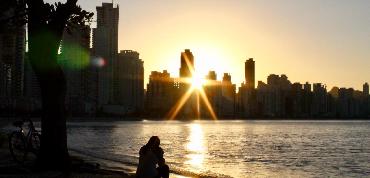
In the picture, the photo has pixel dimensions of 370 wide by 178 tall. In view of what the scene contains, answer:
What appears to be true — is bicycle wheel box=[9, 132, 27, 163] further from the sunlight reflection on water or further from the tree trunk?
the sunlight reflection on water

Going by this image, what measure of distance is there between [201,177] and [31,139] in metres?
7.19

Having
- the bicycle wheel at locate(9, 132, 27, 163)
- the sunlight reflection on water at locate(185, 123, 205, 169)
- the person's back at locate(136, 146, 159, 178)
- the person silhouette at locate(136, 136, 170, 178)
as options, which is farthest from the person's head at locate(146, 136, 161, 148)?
the sunlight reflection on water at locate(185, 123, 205, 169)

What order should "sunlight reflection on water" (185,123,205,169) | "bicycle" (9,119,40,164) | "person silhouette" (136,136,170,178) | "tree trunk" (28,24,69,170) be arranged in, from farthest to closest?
"sunlight reflection on water" (185,123,205,169) → "bicycle" (9,119,40,164) → "tree trunk" (28,24,69,170) → "person silhouette" (136,136,170,178)

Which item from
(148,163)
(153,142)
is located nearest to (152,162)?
(148,163)

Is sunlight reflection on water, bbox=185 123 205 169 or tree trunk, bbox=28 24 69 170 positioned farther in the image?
sunlight reflection on water, bbox=185 123 205 169

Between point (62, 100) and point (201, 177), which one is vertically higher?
point (62, 100)

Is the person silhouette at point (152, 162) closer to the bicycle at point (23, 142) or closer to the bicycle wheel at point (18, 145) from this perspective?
the bicycle at point (23, 142)

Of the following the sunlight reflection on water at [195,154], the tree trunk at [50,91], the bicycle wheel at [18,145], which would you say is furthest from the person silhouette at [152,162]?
the sunlight reflection on water at [195,154]

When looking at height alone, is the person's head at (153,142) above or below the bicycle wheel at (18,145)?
above

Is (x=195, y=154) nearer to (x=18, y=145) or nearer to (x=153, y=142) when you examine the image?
(x=18, y=145)

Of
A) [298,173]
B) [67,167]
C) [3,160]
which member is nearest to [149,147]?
[67,167]

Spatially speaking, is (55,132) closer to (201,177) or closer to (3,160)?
(3,160)

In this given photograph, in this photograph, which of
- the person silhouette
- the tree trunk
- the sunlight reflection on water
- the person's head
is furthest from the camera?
the sunlight reflection on water

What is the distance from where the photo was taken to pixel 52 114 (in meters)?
18.4
